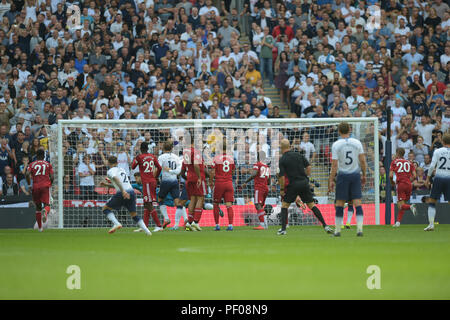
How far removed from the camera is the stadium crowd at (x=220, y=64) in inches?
906

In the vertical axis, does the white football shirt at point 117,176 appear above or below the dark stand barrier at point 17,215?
above


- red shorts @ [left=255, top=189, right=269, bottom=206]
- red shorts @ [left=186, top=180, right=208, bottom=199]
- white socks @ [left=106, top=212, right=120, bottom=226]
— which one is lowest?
white socks @ [left=106, top=212, right=120, bottom=226]

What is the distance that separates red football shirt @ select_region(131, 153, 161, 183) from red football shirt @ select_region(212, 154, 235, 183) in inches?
54.4

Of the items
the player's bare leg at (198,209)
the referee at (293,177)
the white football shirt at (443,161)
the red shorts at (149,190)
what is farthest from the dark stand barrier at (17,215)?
the white football shirt at (443,161)

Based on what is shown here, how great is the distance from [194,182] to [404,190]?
5.13 m

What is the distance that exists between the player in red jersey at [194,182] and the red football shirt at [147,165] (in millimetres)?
693

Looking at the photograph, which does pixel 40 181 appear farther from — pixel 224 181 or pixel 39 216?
pixel 224 181

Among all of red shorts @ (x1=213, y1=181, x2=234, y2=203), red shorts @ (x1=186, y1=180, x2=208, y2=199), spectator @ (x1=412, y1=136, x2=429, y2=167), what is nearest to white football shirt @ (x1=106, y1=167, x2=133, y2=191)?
red shorts @ (x1=186, y1=180, x2=208, y2=199)

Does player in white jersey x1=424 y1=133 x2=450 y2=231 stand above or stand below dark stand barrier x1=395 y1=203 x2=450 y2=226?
above

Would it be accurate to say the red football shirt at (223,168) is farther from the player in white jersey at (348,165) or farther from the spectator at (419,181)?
the spectator at (419,181)

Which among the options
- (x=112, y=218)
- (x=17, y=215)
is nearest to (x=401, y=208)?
(x=112, y=218)

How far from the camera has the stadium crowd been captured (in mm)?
23016

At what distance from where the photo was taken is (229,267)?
952cm

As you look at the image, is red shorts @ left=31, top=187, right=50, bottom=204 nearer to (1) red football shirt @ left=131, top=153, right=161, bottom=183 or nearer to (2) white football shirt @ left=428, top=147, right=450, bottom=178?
(1) red football shirt @ left=131, top=153, right=161, bottom=183
